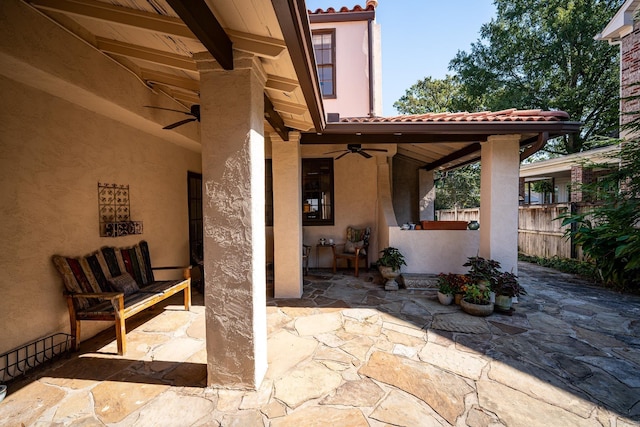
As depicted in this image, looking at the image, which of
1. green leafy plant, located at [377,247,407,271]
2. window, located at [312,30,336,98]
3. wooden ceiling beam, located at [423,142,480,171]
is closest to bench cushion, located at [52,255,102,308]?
green leafy plant, located at [377,247,407,271]

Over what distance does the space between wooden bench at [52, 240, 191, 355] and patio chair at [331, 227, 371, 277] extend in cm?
324

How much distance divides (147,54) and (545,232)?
979cm

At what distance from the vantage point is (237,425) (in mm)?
1869

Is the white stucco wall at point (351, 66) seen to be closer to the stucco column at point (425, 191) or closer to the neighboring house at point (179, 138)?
the neighboring house at point (179, 138)

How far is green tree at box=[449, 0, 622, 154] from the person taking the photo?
1030cm

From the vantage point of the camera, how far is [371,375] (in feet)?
7.89

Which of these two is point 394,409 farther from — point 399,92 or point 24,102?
point 399,92

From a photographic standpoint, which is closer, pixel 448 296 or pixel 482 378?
pixel 482 378

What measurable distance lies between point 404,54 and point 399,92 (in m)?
8.94

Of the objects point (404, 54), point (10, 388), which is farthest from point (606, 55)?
point (10, 388)

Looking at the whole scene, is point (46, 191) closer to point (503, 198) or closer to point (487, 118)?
point (487, 118)

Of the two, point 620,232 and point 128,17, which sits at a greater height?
point 128,17

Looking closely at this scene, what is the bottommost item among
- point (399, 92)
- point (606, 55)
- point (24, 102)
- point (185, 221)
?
point (185, 221)

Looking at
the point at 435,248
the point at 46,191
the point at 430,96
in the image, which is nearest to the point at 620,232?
the point at 435,248
